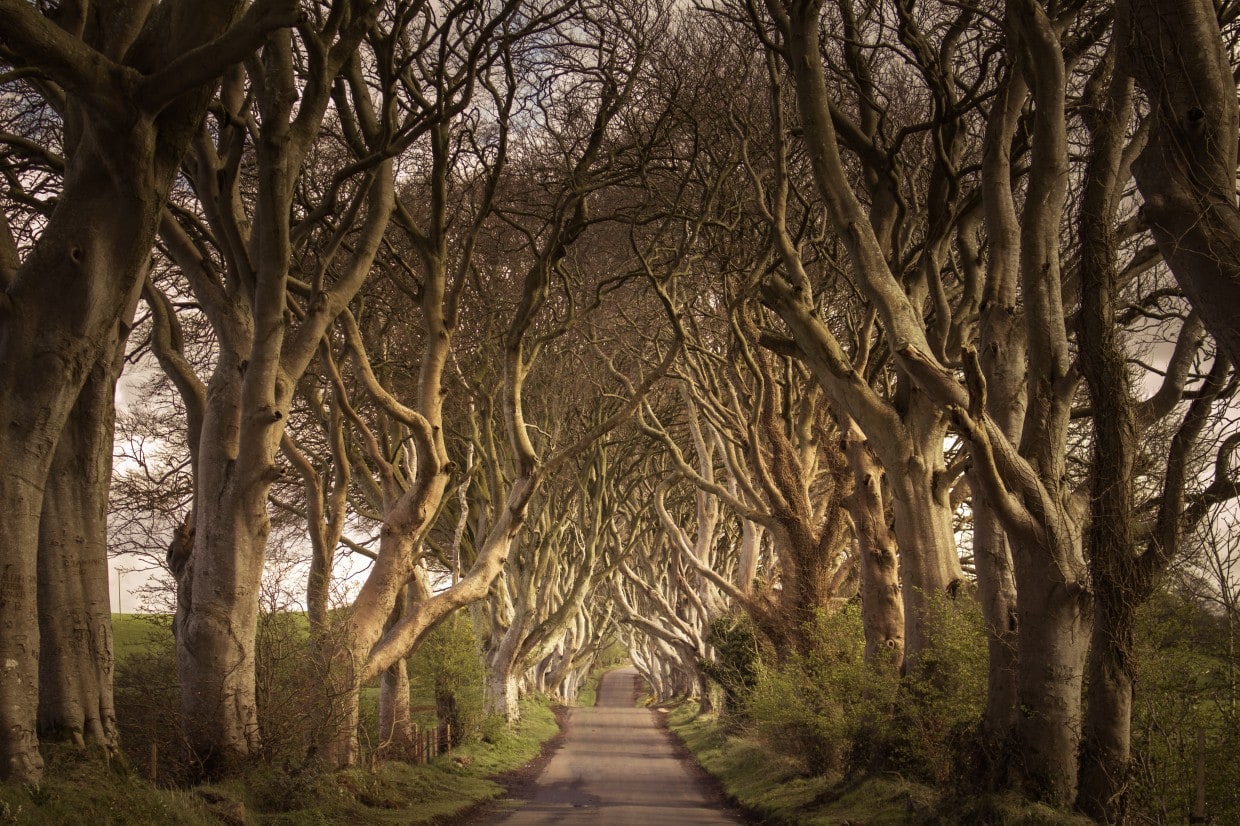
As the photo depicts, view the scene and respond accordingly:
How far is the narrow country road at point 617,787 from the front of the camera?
15888 mm

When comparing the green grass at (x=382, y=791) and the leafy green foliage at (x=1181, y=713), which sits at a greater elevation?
the leafy green foliage at (x=1181, y=713)

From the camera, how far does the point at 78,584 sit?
9.52 metres

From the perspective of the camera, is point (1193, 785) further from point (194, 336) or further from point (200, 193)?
point (194, 336)

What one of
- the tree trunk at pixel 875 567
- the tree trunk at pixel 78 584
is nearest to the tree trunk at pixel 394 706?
the tree trunk at pixel 875 567

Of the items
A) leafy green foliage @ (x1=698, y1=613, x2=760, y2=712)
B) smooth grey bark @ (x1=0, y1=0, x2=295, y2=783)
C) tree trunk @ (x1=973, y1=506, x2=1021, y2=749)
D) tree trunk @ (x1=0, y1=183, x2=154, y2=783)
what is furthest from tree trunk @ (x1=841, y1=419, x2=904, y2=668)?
tree trunk @ (x1=0, y1=183, x2=154, y2=783)

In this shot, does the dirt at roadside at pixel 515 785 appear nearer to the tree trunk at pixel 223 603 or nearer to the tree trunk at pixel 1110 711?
the tree trunk at pixel 223 603

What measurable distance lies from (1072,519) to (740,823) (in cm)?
764

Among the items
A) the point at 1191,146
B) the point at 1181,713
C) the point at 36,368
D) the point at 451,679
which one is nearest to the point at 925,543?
the point at 1181,713

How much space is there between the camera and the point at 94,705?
372 inches

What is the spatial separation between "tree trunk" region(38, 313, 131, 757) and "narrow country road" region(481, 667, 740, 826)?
276 inches

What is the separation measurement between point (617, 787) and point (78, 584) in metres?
12.9

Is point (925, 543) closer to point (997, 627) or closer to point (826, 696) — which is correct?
point (997, 627)

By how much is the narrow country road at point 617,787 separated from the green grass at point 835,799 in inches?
27.8

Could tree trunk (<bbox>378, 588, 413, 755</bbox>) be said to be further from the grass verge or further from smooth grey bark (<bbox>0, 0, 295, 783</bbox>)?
smooth grey bark (<bbox>0, 0, 295, 783</bbox>)
